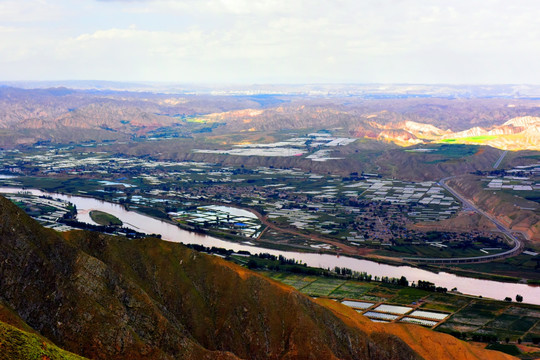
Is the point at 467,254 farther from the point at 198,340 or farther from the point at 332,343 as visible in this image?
the point at 198,340

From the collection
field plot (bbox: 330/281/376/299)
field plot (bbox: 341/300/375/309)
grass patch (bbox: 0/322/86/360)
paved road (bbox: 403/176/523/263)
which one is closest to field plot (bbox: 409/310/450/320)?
field plot (bbox: 341/300/375/309)

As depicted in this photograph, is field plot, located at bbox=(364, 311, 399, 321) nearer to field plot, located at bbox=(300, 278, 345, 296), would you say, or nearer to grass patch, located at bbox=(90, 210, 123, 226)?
field plot, located at bbox=(300, 278, 345, 296)

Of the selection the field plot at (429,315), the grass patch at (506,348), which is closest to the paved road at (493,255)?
the field plot at (429,315)

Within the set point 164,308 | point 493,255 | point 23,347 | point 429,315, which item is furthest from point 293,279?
point 23,347

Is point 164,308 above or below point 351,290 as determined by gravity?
above

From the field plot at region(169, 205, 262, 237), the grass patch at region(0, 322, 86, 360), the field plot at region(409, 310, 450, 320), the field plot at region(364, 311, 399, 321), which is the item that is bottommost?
the field plot at region(169, 205, 262, 237)

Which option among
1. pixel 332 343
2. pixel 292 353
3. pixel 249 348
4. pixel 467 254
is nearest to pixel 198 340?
pixel 249 348

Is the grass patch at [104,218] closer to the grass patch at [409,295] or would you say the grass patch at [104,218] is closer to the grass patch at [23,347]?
the grass patch at [409,295]

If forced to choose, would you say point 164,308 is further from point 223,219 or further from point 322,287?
point 223,219
